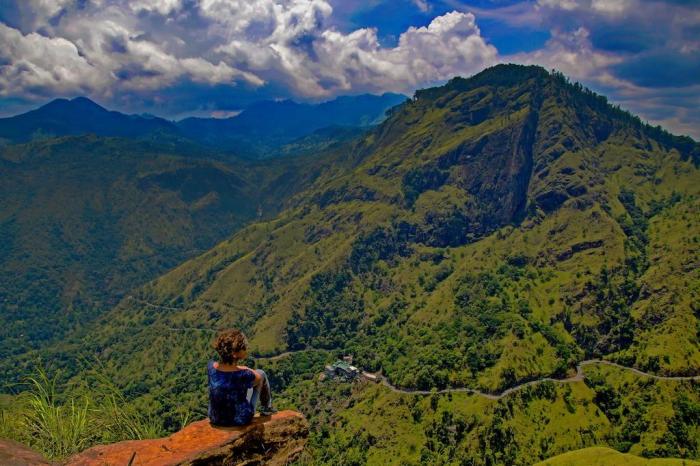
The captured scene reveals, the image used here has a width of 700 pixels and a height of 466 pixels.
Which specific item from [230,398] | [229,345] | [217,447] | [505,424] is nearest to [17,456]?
[217,447]

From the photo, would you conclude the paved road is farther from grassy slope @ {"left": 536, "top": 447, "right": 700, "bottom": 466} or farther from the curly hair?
the curly hair

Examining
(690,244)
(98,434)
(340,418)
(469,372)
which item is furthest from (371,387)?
(98,434)

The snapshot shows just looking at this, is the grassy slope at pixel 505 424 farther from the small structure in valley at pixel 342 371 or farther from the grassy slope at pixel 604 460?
the small structure in valley at pixel 342 371

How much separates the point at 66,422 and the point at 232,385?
6513mm

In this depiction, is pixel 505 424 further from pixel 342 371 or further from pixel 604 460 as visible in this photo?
pixel 342 371

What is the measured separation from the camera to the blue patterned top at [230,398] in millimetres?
12258

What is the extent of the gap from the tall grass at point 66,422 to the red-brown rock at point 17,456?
2.45 metres

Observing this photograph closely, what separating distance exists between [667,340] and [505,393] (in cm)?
5713

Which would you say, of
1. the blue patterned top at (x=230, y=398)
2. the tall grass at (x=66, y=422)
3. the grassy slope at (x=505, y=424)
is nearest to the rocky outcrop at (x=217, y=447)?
the blue patterned top at (x=230, y=398)

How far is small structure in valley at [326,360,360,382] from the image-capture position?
594 ft

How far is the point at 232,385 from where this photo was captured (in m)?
12.2

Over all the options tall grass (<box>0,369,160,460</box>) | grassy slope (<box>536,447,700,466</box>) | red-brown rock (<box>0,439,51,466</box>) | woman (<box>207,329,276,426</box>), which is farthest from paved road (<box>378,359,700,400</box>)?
red-brown rock (<box>0,439,51,466</box>)

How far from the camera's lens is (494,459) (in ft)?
414

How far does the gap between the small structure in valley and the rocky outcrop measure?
173 m
